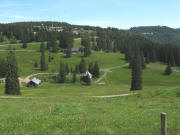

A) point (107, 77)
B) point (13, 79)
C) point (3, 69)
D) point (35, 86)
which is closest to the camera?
point (13, 79)

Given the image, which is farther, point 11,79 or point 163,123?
point 11,79

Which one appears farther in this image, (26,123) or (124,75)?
(124,75)

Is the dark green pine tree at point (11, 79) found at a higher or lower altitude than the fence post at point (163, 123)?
lower

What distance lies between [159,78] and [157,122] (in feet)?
389

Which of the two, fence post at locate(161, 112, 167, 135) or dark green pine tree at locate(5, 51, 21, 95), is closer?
fence post at locate(161, 112, 167, 135)

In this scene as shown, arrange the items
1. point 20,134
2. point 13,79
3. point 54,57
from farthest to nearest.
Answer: point 54,57 < point 13,79 < point 20,134

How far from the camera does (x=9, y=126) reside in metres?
9.63

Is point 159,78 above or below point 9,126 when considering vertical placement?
below

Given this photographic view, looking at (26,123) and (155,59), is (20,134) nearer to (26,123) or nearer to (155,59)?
(26,123)

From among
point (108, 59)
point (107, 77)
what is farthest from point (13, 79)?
point (108, 59)

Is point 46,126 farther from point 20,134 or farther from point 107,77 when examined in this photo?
point 107,77

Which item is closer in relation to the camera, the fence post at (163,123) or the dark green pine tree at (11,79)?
the fence post at (163,123)

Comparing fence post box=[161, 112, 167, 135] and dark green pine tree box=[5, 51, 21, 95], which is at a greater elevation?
fence post box=[161, 112, 167, 135]

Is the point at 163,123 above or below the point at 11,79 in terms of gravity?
above
